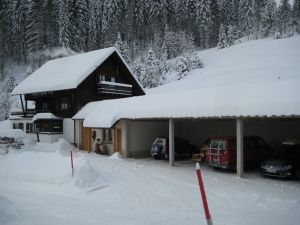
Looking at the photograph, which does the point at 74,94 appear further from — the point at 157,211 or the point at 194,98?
the point at 157,211

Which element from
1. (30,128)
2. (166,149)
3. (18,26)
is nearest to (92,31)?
(18,26)

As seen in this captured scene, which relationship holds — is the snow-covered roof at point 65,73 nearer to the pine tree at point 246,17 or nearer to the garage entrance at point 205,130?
the garage entrance at point 205,130

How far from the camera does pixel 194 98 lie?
55.9 feet

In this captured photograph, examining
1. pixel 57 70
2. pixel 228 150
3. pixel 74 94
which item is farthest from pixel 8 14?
pixel 228 150

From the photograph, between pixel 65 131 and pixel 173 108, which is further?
pixel 65 131

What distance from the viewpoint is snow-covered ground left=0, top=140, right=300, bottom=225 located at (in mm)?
7906

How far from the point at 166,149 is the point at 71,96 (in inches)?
524

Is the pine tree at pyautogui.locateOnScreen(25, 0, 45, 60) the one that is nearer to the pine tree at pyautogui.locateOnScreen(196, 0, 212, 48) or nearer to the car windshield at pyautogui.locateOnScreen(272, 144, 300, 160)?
the pine tree at pyautogui.locateOnScreen(196, 0, 212, 48)

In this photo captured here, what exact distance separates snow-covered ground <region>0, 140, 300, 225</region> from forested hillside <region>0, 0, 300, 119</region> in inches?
1585

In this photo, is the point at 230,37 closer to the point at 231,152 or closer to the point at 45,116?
the point at 45,116

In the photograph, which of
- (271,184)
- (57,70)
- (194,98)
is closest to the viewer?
(271,184)

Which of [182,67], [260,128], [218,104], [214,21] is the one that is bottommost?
[260,128]

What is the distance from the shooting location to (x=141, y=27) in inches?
3455

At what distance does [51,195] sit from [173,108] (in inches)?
343
